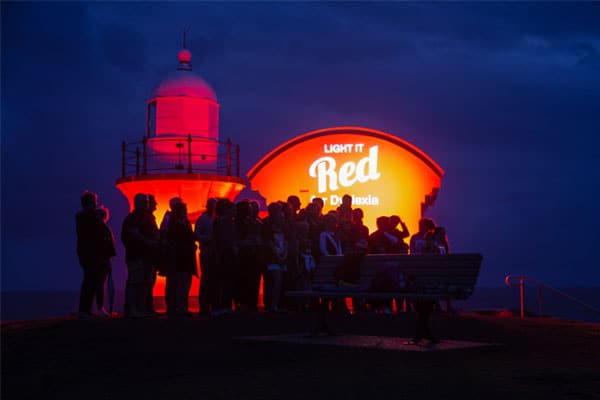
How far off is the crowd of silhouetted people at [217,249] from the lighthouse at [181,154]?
868 centimetres

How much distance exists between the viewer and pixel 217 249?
12.6 metres

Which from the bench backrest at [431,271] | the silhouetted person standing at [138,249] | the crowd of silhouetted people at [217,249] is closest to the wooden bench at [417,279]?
the bench backrest at [431,271]

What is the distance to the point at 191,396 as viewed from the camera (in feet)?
19.1

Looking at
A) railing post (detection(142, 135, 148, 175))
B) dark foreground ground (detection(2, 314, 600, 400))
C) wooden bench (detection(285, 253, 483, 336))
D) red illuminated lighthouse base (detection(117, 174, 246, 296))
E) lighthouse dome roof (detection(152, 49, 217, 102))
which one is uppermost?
lighthouse dome roof (detection(152, 49, 217, 102))

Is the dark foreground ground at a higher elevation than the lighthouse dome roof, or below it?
below

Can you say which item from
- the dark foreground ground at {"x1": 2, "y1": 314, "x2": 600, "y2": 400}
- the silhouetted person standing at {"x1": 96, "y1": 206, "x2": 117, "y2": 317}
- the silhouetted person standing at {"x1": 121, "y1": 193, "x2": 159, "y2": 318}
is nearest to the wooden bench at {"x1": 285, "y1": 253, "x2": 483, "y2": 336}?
the dark foreground ground at {"x1": 2, "y1": 314, "x2": 600, "y2": 400}

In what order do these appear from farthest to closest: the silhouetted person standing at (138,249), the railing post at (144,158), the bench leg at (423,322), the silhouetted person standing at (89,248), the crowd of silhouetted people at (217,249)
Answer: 1. the railing post at (144,158)
2. the silhouetted person standing at (138,249)
3. the crowd of silhouetted people at (217,249)
4. the silhouetted person standing at (89,248)
5. the bench leg at (423,322)

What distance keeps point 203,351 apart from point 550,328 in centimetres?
540

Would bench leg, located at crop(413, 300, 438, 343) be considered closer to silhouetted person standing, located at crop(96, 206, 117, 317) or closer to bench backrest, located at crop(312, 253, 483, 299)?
bench backrest, located at crop(312, 253, 483, 299)

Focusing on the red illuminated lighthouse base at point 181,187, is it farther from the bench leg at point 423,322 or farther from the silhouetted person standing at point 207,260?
the bench leg at point 423,322

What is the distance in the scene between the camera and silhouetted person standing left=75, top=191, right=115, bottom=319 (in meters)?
11.8

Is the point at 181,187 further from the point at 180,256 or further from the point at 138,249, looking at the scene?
the point at 138,249

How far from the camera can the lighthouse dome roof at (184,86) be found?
22703 mm

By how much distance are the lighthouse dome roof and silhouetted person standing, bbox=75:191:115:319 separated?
36.3 ft
